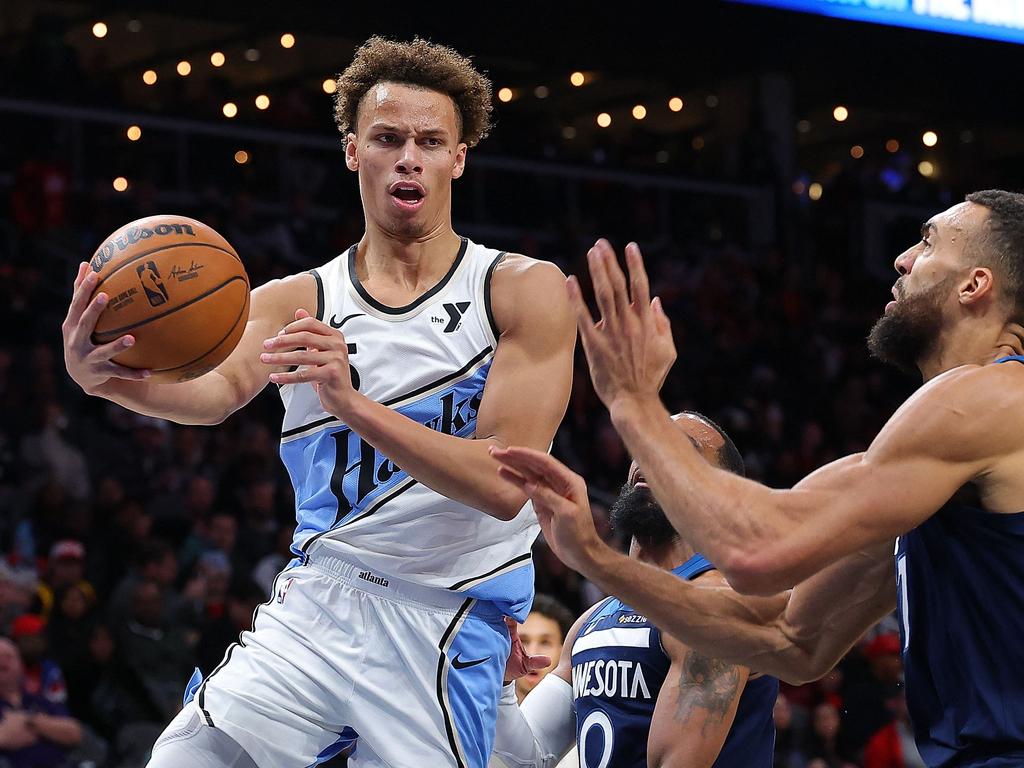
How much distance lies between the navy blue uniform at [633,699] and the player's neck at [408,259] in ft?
3.64

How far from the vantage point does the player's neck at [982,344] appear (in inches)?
119

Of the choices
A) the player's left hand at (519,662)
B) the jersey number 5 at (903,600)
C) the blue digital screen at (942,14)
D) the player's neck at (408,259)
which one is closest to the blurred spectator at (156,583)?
the player's left hand at (519,662)

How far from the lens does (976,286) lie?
9.94 feet

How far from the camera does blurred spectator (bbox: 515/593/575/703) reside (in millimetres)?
5777

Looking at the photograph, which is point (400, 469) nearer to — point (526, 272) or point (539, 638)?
point (526, 272)

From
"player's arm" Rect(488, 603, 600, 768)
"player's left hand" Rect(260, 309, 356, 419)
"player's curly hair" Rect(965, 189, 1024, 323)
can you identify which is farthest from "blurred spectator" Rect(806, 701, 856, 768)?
"player's left hand" Rect(260, 309, 356, 419)

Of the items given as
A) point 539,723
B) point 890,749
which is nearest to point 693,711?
point 539,723

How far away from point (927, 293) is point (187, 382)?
1820mm

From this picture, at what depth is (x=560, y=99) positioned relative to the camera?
21594mm

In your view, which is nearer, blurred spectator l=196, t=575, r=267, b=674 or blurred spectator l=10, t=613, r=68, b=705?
blurred spectator l=10, t=613, r=68, b=705

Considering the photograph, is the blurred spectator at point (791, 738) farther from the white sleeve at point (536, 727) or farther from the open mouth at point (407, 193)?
the open mouth at point (407, 193)

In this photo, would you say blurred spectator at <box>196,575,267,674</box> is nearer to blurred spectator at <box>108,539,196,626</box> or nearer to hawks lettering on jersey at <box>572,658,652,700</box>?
blurred spectator at <box>108,539,196,626</box>

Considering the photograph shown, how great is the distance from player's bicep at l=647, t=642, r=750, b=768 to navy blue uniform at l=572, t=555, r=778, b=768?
172 mm

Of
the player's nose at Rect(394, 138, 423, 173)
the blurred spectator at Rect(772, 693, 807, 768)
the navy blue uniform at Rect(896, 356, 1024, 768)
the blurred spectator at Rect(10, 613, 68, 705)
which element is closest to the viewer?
the navy blue uniform at Rect(896, 356, 1024, 768)
